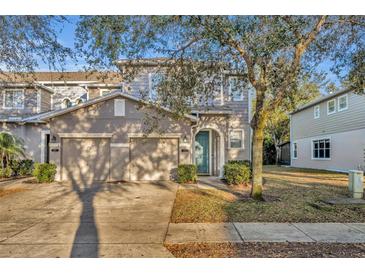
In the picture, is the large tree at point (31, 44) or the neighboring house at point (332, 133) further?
the neighboring house at point (332, 133)

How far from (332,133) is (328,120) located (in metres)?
1.09

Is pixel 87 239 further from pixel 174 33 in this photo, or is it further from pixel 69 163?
pixel 69 163

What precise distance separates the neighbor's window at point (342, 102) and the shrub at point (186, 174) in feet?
37.7

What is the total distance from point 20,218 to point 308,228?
6532 mm

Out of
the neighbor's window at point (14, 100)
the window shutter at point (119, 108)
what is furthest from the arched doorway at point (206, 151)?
the neighbor's window at point (14, 100)

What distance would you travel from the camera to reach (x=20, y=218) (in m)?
6.39

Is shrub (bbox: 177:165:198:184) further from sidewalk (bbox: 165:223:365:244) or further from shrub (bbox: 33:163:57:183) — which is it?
sidewalk (bbox: 165:223:365:244)

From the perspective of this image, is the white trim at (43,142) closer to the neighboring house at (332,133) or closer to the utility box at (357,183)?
the utility box at (357,183)

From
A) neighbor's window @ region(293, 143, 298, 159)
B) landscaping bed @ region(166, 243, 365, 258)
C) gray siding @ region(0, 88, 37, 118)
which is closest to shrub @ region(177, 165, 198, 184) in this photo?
landscaping bed @ region(166, 243, 365, 258)

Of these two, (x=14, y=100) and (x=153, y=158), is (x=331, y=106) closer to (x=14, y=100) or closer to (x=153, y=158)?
(x=153, y=158)

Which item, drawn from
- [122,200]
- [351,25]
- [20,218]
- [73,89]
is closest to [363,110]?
[351,25]

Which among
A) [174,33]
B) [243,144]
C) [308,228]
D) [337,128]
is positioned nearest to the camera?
[308,228]

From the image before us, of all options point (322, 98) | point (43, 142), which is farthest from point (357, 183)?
point (43, 142)

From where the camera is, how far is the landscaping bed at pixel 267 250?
4160mm
